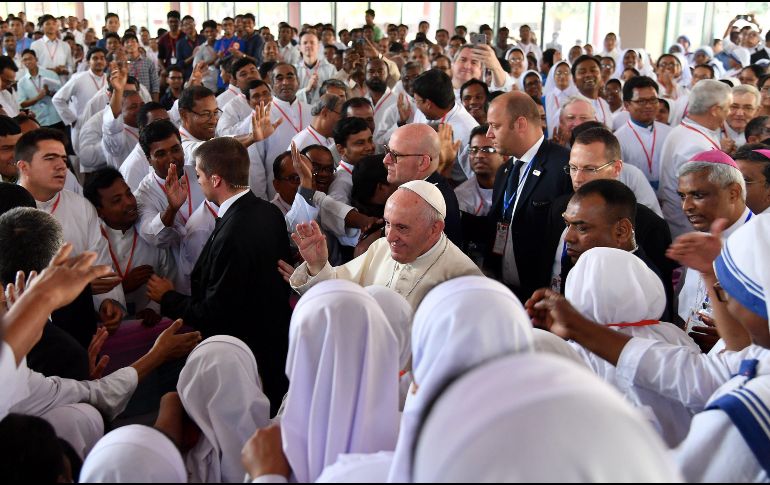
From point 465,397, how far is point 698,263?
134cm

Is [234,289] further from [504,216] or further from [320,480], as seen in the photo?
[320,480]

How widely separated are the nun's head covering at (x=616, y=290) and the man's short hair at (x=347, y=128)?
251cm

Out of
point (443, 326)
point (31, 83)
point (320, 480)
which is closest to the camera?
point (443, 326)

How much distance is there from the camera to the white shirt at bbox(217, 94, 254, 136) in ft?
21.0

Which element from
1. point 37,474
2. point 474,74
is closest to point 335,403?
point 37,474

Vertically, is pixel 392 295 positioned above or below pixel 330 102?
below

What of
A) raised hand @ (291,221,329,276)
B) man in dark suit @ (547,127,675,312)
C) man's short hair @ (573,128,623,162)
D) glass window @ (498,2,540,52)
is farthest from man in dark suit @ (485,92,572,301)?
glass window @ (498,2,540,52)

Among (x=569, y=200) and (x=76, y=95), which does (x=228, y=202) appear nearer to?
(x=569, y=200)

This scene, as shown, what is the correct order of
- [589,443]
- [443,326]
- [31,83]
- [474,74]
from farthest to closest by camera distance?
[31,83] < [474,74] < [443,326] < [589,443]

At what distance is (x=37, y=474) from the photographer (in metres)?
1.54

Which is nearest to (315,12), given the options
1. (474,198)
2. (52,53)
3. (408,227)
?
(52,53)

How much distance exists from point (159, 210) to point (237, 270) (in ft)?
3.67

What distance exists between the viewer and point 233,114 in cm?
649

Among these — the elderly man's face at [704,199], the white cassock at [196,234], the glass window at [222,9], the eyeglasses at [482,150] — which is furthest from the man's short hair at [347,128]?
the glass window at [222,9]
